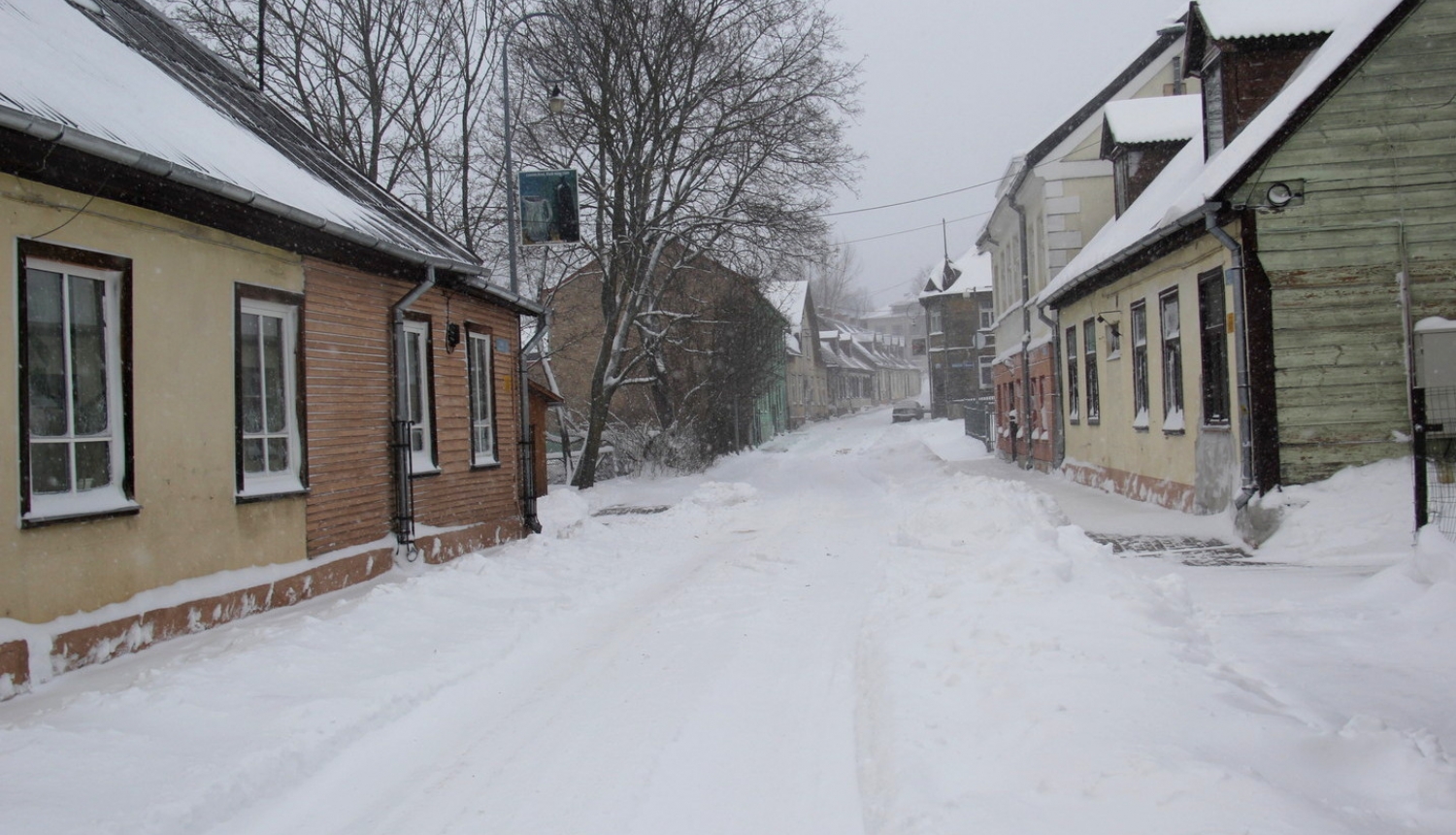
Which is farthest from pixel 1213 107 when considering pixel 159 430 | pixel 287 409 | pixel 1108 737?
pixel 159 430

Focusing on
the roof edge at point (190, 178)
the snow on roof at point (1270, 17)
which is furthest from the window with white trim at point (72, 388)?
the snow on roof at point (1270, 17)

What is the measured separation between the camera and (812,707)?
5703mm

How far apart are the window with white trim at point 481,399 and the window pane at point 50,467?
6.75m

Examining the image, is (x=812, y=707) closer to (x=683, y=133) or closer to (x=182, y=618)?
(x=182, y=618)

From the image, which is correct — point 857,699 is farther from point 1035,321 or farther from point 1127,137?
point 1035,321

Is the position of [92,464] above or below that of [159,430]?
below

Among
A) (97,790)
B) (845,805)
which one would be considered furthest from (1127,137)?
(97,790)

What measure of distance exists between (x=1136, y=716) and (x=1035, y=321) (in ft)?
65.7

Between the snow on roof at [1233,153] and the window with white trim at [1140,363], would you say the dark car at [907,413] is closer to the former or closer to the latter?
the snow on roof at [1233,153]

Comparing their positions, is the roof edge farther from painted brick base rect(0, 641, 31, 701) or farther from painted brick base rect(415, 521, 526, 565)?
painted brick base rect(415, 521, 526, 565)

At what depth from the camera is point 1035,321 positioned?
23.7 m

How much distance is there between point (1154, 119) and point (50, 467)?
17513 millimetres

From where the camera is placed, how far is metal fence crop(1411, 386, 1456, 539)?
8070mm

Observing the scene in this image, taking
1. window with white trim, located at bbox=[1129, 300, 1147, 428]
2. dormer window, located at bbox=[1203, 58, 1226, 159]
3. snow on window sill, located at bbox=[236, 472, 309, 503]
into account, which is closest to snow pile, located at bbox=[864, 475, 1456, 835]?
snow on window sill, located at bbox=[236, 472, 309, 503]
